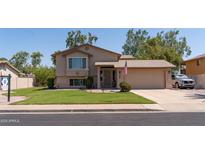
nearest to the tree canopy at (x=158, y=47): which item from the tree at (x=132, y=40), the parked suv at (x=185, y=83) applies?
the tree at (x=132, y=40)

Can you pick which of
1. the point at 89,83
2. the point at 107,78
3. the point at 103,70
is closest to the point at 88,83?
the point at 89,83

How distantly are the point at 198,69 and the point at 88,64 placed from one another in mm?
16703

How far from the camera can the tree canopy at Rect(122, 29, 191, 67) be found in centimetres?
6280

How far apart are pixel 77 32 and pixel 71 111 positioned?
202 ft

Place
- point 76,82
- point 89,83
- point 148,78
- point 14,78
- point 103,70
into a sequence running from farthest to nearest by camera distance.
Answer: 1. point 14,78
2. point 76,82
3. point 103,70
4. point 89,83
5. point 148,78

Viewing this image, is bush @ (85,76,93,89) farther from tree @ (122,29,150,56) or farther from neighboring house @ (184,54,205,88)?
tree @ (122,29,150,56)

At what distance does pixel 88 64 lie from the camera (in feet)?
139

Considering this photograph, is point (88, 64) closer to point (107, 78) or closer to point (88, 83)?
point (88, 83)

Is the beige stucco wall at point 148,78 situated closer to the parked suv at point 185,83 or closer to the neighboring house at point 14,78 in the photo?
the parked suv at point 185,83

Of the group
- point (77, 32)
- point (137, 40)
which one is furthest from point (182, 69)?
point (77, 32)

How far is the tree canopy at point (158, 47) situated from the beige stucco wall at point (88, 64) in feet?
70.2

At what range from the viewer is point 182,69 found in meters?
68.9

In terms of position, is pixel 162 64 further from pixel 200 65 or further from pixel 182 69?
pixel 182 69

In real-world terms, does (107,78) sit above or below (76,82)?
above
